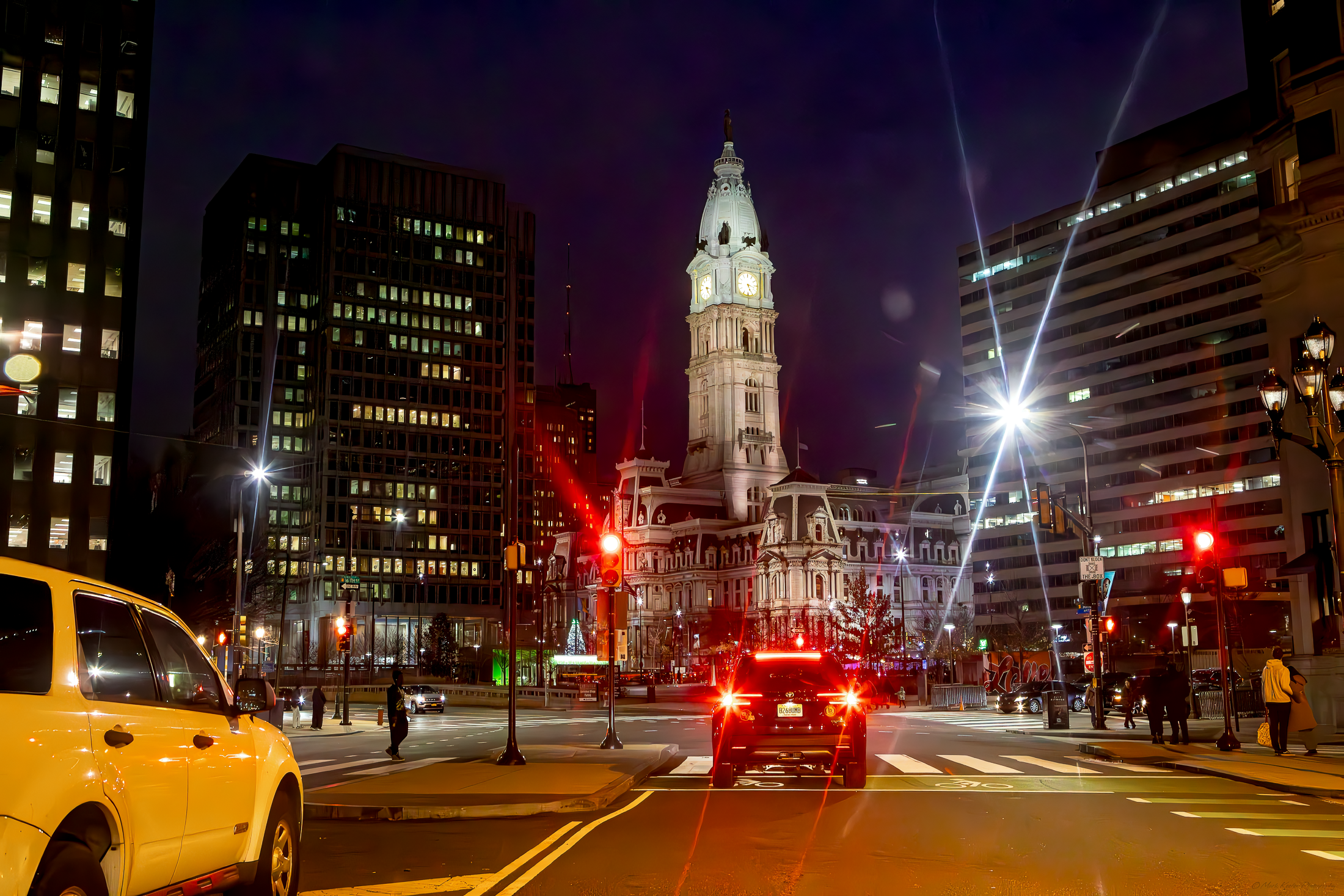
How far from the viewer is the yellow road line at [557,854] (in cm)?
944

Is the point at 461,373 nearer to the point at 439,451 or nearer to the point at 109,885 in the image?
the point at 439,451

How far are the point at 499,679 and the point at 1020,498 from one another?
260 feet

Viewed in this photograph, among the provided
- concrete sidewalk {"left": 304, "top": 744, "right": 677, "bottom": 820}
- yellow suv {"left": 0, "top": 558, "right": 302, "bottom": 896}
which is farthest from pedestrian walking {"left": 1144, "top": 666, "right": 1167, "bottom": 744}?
yellow suv {"left": 0, "top": 558, "right": 302, "bottom": 896}

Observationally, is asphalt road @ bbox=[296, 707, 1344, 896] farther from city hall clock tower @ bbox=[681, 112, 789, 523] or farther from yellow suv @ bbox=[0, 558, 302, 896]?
city hall clock tower @ bbox=[681, 112, 789, 523]

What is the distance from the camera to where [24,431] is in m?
71.1

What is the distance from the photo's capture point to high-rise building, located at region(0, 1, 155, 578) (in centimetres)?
7131

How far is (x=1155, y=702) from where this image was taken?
84.8ft

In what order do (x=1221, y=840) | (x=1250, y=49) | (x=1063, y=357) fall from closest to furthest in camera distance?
(x=1221, y=840) → (x=1250, y=49) → (x=1063, y=357)

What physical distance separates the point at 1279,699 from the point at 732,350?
146953 millimetres

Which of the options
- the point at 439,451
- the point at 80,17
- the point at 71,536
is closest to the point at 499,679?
the point at 71,536

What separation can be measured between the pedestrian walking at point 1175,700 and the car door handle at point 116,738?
23831 mm

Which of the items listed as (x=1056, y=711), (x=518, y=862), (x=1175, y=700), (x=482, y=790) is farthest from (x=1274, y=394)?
(x=1056, y=711)

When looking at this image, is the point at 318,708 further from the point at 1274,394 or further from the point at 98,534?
the point at 98,534

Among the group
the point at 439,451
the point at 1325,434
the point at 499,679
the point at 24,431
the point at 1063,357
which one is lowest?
the point at 499,679
